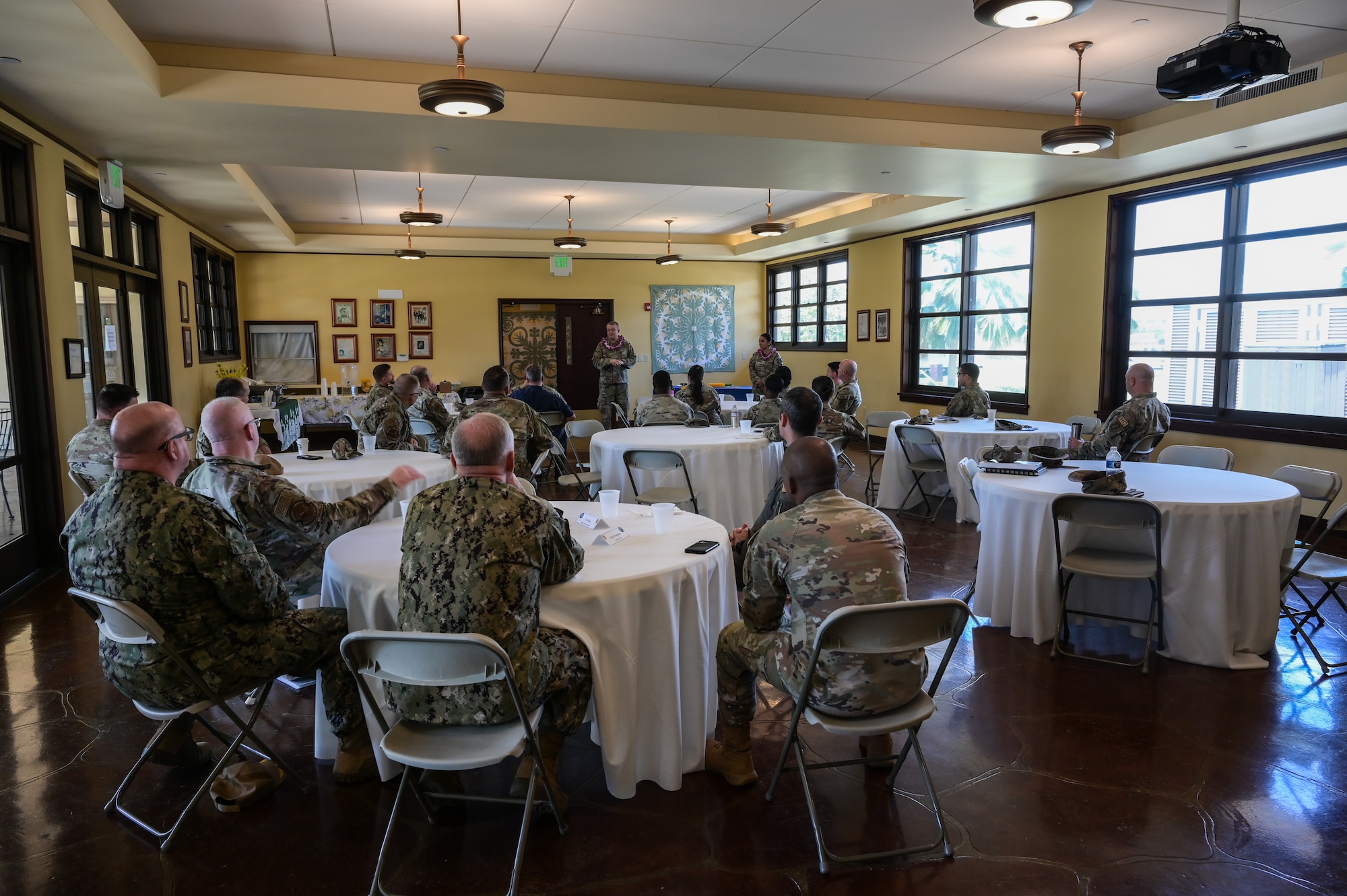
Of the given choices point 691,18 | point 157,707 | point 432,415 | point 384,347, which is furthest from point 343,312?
point 157,707

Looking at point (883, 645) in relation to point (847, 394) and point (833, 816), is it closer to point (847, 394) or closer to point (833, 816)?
point (833, 816)

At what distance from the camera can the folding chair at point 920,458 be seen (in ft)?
21.1

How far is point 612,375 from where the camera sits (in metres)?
11.5

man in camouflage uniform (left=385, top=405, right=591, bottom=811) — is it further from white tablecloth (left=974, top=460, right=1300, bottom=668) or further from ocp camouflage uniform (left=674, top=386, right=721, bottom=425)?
ocp camouflage uniform (left=674, top=386, right=721, bottom=425)

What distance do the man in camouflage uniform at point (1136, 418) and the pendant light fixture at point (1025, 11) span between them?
8.93 ft

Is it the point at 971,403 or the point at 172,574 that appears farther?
the point at 971,403

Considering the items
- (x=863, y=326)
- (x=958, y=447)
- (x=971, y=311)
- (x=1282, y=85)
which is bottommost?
(x=958, y=447)

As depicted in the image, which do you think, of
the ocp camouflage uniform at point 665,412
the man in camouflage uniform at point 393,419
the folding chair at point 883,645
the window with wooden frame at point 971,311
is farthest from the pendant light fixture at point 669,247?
the folding chair at point 883,645

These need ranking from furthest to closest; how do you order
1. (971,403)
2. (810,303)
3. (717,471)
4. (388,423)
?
(810,303) < (971,403) < (388,423) < (717,471)

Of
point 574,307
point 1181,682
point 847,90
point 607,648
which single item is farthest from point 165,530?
point 574,307

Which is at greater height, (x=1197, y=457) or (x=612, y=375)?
(x=612, y=375)

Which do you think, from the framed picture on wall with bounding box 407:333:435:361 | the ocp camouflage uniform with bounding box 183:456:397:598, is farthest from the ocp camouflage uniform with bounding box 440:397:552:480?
the framed picture on wall with bounding box 407:333:435:361

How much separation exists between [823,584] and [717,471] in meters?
3.34

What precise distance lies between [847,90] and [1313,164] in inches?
137
